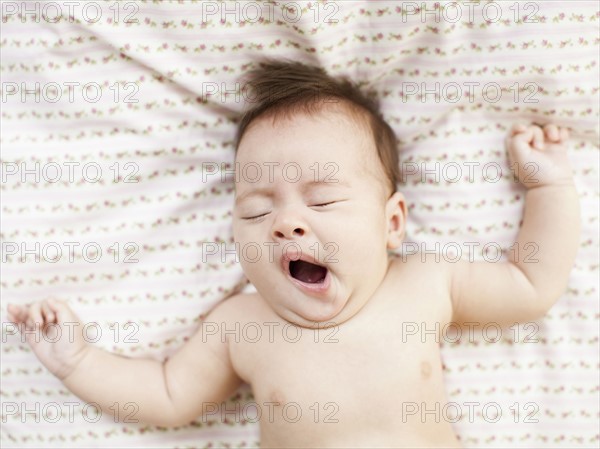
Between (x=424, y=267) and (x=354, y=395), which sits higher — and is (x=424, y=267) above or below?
above

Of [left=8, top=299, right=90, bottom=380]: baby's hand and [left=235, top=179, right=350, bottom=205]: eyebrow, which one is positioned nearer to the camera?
[left=235, top=179, right=350, bottom=205]: eyebrow

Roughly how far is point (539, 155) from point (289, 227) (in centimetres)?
70

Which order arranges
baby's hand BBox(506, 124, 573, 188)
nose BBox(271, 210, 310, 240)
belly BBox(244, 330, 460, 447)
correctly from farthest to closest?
baby's hand BBox(506, 124, 573, 188)
belly BBox(244, 330, 460, 447)
nose BBox(271, 210, 310, 240)

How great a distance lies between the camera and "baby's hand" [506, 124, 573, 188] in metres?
1.77

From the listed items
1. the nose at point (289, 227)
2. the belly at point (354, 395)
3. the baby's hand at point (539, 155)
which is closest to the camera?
the nose at point (289, 227)

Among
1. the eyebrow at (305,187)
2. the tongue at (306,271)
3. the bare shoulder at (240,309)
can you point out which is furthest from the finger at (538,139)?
the bare shoulder at (240,309)

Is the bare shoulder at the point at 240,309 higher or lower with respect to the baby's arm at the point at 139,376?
higher

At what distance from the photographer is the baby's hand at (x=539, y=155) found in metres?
1.77

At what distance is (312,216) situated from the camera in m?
1.61

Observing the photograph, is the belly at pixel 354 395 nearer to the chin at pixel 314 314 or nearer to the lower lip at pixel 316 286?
the chin at pixel 314 314

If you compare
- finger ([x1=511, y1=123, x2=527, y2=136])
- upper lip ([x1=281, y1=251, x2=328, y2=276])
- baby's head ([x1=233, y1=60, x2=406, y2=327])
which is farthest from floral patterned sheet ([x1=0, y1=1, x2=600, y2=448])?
upper lip ([x1=281, y1=251, x2=328, y2=276])

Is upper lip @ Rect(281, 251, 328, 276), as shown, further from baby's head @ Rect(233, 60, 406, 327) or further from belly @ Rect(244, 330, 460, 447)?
belly @ Rect(244, 330, 460, 447)

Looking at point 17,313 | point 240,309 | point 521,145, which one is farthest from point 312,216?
point 17,313

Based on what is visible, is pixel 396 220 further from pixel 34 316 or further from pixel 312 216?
pixel 34 316
